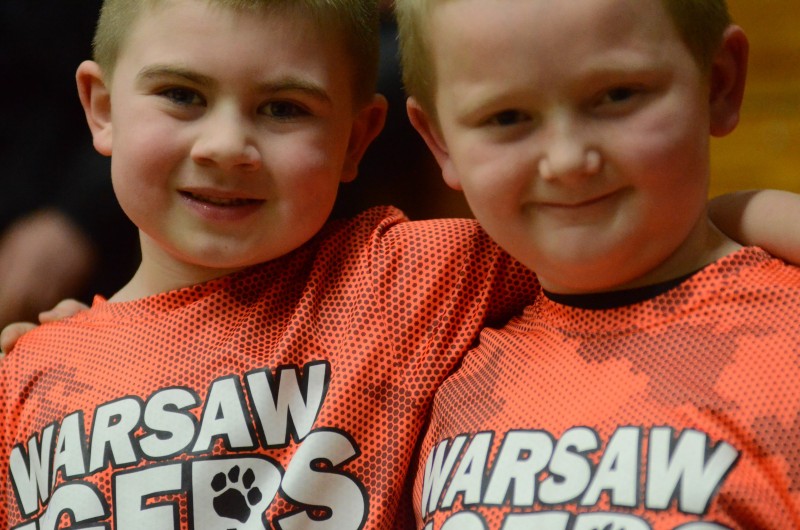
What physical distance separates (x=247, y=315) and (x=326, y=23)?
0.99 feet

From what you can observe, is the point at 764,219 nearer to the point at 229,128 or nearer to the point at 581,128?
the point at 581,128

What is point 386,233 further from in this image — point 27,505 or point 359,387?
point 27,505

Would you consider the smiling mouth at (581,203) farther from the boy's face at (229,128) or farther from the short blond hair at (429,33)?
the boy's face at (229,128)

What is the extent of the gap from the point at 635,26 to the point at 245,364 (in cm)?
48

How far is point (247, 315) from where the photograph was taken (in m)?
1.06

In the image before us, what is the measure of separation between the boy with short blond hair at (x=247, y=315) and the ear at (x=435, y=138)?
7 centimetres

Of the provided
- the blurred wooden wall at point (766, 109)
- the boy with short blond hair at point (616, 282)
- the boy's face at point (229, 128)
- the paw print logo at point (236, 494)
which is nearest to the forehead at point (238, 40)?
the boy's face at point (229, 128)

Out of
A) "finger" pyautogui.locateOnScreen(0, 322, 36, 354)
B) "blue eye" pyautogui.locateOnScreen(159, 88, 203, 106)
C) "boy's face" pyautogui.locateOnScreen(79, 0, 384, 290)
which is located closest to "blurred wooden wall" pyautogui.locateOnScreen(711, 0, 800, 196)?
"boy's face" pyautogui.locateOnScreen(79, 0, 384, 290)

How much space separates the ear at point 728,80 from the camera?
3.03ft

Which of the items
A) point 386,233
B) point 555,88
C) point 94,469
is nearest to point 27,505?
point 94,469

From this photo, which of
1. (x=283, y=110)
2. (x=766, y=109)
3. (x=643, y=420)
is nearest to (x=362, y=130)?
(x=283, y=110)

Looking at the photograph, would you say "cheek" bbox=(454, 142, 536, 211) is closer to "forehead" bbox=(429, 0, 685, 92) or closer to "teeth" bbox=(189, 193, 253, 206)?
"forehead" bbox=(429, 0, 685, 92)

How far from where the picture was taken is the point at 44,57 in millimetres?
1471

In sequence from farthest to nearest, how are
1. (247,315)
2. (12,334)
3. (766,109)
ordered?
1. (766,109)
2. (12,334)
3. (247,315)
